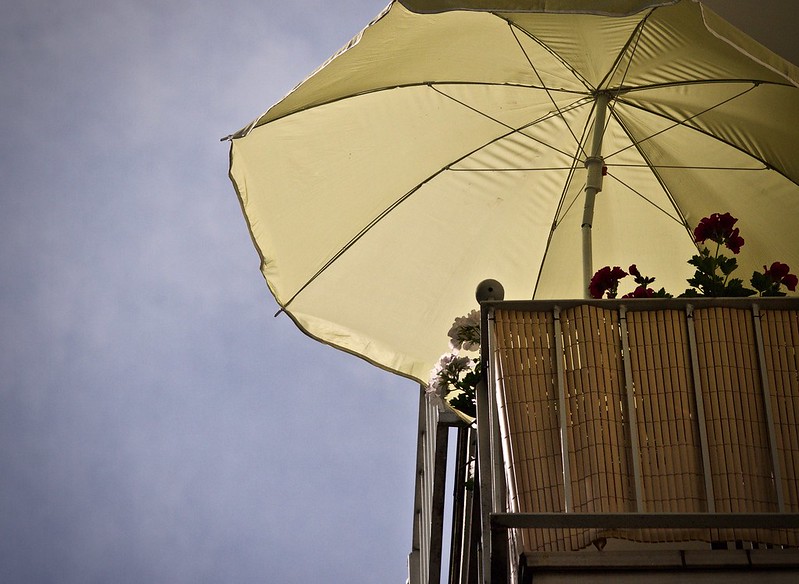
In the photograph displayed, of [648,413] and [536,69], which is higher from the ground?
[536,69]

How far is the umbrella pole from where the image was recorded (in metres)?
Result: 5.63

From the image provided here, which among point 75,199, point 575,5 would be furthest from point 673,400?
point 75,199

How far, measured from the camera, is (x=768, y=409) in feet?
13.0

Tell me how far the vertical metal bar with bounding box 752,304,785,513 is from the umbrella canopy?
1643 millimetres

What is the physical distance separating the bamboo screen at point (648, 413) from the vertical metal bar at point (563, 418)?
11 millimetres

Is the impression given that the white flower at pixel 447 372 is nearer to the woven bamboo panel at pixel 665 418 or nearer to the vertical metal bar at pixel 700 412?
the woven bamboo panel at pixel 665 418

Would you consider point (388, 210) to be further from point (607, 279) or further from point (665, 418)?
point (665, 418)

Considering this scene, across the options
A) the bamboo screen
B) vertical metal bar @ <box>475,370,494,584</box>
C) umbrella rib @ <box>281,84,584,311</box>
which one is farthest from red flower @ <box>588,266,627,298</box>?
umbrella rib @ <box>281,84,584,311</box>

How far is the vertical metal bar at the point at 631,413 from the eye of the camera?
385 cm

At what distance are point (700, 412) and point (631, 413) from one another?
0.21m

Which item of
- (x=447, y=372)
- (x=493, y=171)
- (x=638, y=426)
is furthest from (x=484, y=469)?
(x=493, y=171)

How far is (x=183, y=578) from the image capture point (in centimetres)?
3872

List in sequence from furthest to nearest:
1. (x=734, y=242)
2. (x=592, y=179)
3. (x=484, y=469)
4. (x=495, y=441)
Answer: (x=592, y=179) < (x=734, y=242) < (x=484, y=469) < (x=495, y=441)

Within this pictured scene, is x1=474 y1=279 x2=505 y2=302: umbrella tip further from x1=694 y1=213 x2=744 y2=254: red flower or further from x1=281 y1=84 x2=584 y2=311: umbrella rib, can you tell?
x1=281 y1=84 x2=584 y2=311: umbrella rib
